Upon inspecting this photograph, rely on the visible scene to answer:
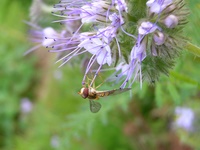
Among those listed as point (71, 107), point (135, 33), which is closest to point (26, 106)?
point (71, 107)

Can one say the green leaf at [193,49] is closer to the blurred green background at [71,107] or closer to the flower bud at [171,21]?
the flower bud at [171,21]

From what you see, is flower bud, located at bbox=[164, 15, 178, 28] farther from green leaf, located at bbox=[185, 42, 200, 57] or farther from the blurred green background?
the blurred green background

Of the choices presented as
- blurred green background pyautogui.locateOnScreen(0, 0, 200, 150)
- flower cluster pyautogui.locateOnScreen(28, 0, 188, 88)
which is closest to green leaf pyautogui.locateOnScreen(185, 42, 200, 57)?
flower cluster pyautogui.locateOnScreen(28, 0, 188, 88)

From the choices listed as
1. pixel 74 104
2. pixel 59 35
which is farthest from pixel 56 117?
pixel 59 35

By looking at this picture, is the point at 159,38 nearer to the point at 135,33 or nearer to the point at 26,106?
the point at 135,33

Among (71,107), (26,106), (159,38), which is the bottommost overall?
(159,38)

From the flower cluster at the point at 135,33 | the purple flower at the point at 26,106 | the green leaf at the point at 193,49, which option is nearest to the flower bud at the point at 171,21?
the flower cluster at the point at 135,33
